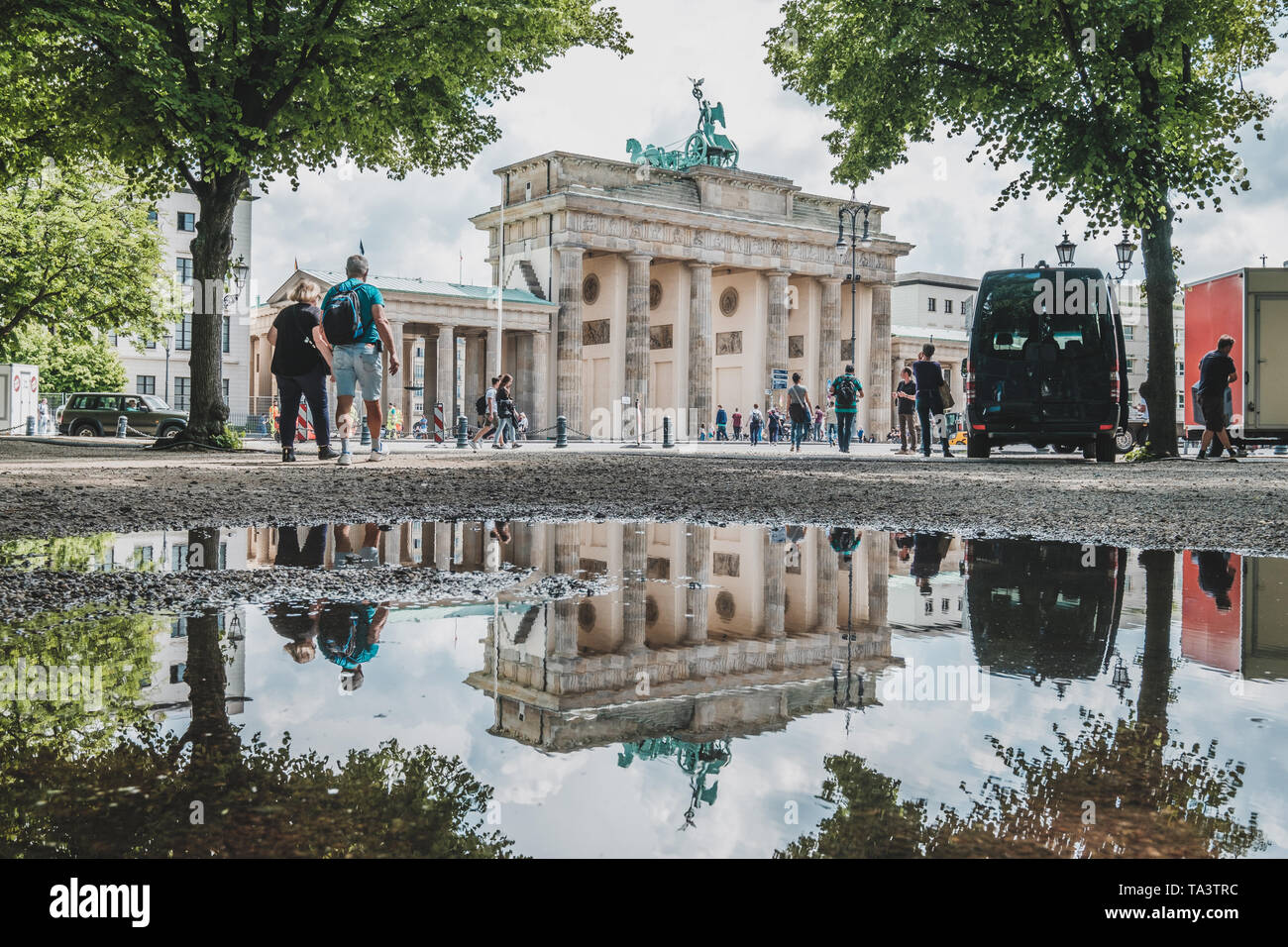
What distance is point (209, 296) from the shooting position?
18.5 metres

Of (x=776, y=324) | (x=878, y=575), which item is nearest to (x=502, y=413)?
(x=878, y=575)

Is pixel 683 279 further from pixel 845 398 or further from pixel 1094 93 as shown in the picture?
pixel 1094 93

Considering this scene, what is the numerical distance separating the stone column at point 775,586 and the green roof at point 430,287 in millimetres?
49128

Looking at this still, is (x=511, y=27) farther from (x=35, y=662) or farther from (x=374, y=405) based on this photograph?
(x=35, y=662)

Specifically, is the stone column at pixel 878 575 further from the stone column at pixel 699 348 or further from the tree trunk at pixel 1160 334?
the stone column at pixel 699 348

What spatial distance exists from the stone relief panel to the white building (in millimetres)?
28417

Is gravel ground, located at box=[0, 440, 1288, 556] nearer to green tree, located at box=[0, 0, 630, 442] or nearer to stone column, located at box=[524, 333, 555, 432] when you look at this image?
green tree, located at box=[0, 0, 630, 442]

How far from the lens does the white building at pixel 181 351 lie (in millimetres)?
67375

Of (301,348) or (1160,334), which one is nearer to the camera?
(301,348)

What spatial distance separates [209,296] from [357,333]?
757 cm

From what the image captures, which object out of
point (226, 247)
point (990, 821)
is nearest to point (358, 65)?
point (226, 247)

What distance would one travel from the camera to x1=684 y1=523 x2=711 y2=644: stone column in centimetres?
358
